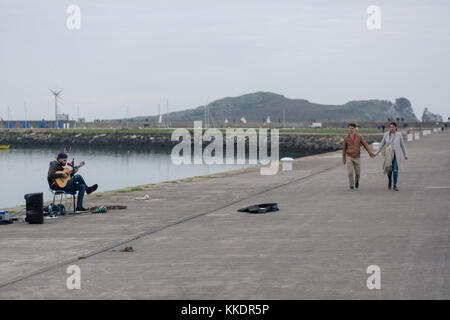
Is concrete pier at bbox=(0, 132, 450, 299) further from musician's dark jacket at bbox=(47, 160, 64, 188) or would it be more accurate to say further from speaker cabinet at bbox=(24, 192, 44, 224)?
musician's dark jacket at bbox=(47, 160, 64, 188)

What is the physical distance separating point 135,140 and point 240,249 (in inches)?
4283

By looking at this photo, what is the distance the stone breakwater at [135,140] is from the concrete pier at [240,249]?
5981 centimetres

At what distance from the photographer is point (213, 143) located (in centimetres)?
10938

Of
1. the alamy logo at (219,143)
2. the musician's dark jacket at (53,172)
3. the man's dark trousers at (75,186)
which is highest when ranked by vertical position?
the musician's dark jacket at (53,172)

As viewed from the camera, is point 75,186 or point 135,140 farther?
point 135,140

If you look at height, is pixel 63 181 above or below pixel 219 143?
above

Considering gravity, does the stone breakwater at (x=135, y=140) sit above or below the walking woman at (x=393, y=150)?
below

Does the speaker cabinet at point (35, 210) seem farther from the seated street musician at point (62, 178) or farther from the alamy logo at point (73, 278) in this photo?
the alamy logo at point (73, 278)

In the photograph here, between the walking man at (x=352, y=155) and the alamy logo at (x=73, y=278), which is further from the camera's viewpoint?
the walking man at (x=352, y=155)

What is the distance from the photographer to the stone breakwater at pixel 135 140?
83500mm

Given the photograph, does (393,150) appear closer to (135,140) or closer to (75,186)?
(75,186)

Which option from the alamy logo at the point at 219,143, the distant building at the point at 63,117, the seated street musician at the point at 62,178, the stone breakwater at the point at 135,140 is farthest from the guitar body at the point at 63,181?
the distant building at the point at 63,117

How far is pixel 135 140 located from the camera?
4599 inches

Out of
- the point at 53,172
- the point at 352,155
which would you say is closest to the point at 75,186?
the point at 53,172
